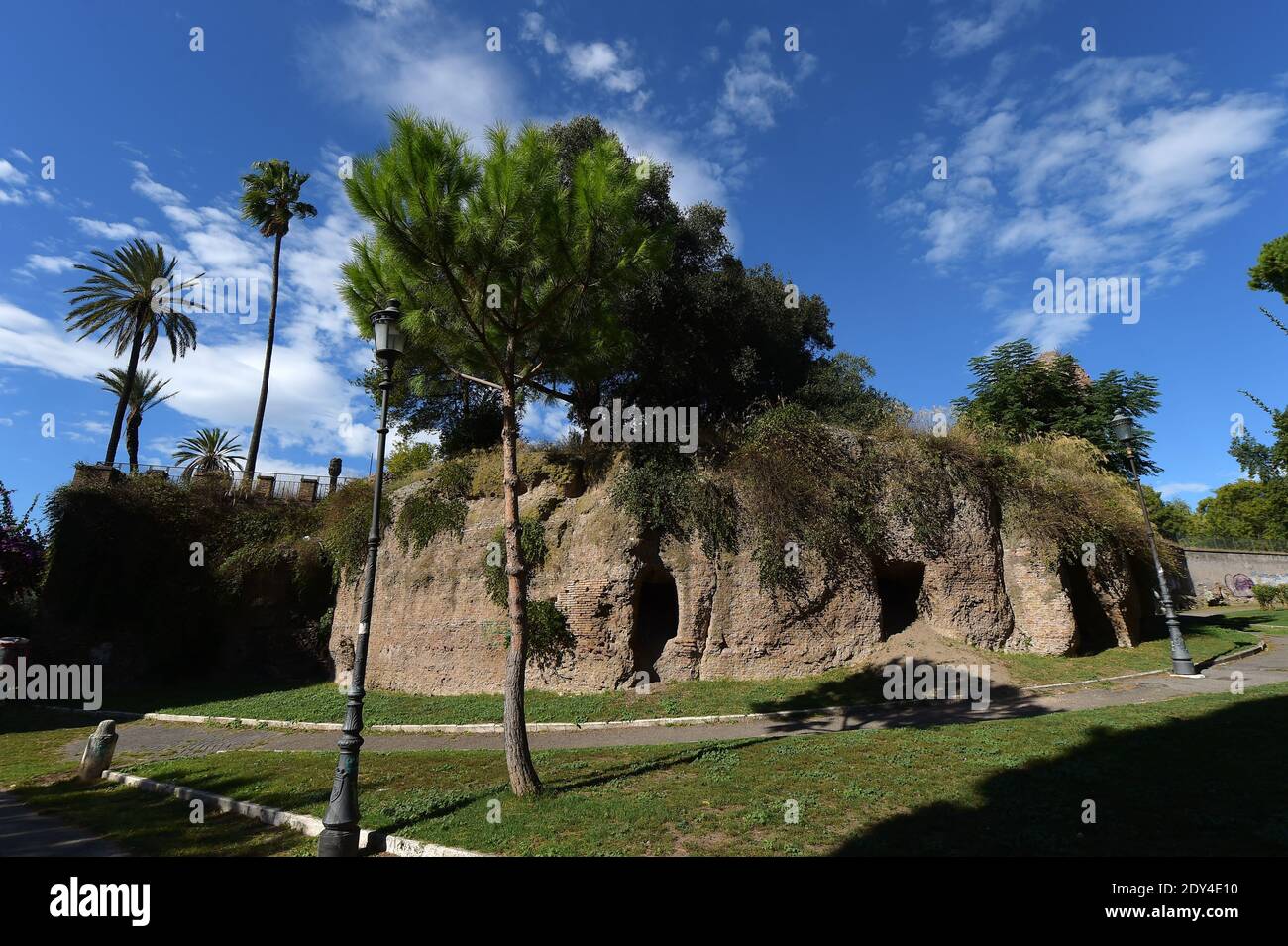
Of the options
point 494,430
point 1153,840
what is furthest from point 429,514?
point 1153,840

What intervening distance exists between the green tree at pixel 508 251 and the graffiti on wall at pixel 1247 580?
46.2 meters

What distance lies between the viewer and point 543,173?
8.70 m

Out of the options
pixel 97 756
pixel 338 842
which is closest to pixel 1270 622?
pixel 338 842

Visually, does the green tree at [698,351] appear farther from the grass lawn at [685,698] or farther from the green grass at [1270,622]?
the green grass at [1270,622]

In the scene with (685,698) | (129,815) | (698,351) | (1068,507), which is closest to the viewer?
(129,815)

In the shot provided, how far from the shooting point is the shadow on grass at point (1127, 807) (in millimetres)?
4922

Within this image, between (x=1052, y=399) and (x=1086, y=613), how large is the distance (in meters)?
9.75

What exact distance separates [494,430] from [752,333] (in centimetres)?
977

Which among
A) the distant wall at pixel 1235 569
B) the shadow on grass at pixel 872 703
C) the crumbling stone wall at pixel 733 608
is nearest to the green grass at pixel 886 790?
the shadow on grass at pixel 872 703

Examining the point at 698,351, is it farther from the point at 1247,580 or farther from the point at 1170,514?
the point at 1170,514

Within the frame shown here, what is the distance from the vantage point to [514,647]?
26.8ft

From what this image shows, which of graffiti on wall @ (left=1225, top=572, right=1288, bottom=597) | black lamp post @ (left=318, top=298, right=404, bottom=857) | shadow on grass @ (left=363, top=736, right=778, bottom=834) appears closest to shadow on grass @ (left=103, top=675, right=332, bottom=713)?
shadow on grass @ (left=363, top=736, right=778, bottom=834)

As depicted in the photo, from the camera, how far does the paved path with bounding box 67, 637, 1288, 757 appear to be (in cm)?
1064
